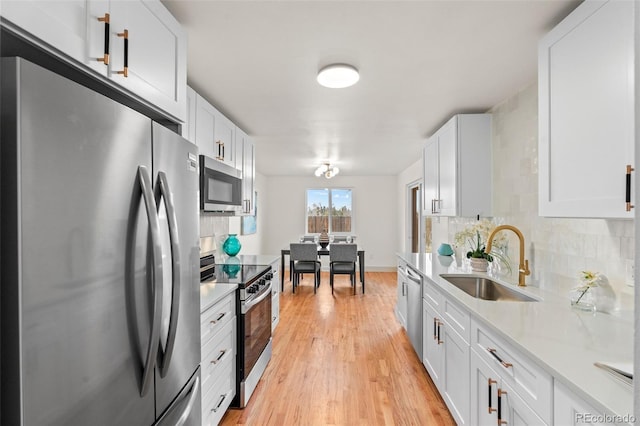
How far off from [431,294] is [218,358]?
163 centimetres

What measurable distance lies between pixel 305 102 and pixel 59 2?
2015 millimetres

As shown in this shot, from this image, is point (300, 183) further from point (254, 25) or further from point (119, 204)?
point (119, 204)

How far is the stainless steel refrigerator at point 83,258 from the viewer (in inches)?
24.2

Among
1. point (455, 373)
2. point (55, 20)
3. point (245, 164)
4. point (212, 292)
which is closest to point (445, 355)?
point (455, 373)

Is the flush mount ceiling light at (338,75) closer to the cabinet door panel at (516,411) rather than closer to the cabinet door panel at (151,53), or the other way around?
the cabinet door panel at (151,53)

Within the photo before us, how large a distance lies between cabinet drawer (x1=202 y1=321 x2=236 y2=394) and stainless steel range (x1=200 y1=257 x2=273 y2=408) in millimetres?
90

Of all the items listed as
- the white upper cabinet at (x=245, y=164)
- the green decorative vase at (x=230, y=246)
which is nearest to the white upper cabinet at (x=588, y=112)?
the white upper cabinet at (x=245, y=164)

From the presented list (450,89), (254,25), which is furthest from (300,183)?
(254,25)

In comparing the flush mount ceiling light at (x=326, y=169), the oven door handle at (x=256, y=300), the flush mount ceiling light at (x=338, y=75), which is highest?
the flush mount ceiling light at (x=338, y=75)

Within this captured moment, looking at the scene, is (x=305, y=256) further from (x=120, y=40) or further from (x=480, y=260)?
(x=120, y=40)

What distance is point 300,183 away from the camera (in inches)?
307

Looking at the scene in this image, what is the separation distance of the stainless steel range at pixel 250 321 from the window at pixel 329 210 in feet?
16.1

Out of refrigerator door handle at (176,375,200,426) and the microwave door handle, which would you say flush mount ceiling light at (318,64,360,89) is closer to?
the microwave door handle

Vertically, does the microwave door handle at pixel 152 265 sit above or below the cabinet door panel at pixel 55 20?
below
